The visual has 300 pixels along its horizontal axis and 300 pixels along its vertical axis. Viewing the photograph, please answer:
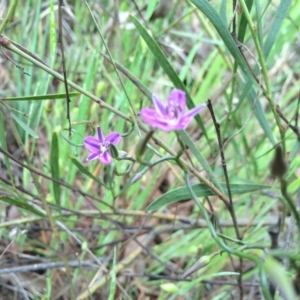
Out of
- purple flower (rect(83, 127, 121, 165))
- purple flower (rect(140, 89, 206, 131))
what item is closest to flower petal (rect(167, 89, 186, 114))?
purple flower (rect(140, 89, 206, 131))

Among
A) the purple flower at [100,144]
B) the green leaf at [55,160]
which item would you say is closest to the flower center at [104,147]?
the purple flower at [100,144]

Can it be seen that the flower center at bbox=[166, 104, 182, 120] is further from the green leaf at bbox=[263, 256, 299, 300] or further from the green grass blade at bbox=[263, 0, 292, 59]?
the green grass blade at bbox=[263, 0, 292, 59]

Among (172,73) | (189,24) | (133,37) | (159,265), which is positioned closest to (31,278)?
(159,265)

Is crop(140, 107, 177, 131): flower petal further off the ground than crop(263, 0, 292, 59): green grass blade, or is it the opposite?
crop(263, 0, 292, 59): green grass blade

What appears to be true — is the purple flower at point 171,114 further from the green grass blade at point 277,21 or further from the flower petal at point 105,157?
the green grass blade at point 277,21

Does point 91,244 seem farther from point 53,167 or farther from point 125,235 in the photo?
point 53,167

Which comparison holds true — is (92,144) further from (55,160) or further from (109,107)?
(55,160)
